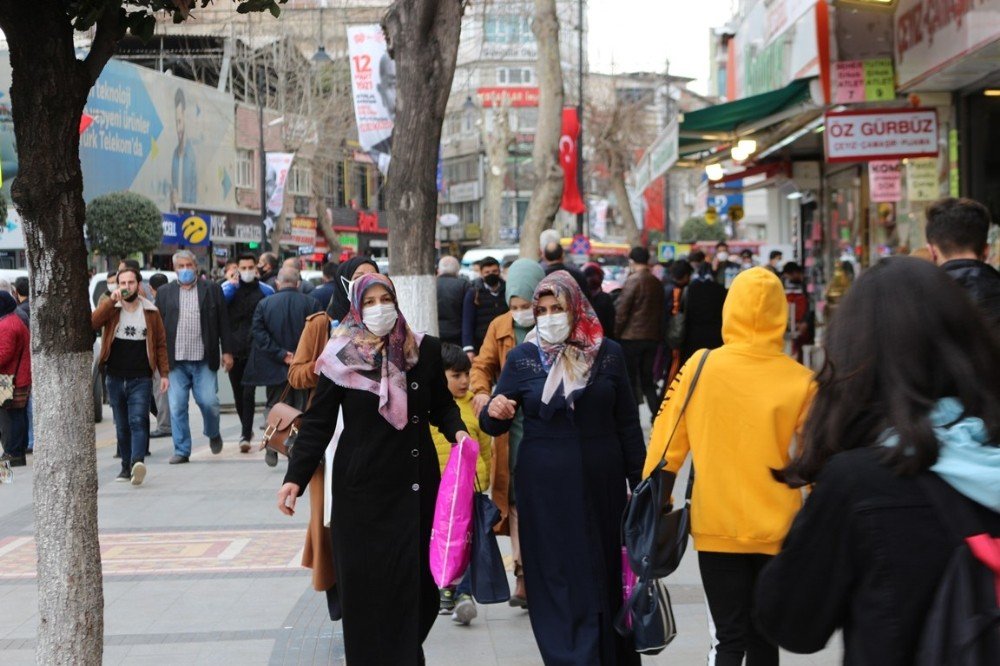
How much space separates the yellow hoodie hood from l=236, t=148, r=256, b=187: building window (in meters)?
43.2

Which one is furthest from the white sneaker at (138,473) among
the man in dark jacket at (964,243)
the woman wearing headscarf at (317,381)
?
the man in dark jacket at (964,243)

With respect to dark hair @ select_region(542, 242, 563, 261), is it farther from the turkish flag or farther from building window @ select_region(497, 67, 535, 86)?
building window @ select_region(497, 67, 535, 86)

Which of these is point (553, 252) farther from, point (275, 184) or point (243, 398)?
point (275, 184)

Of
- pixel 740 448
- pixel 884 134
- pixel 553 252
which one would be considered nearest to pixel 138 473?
pixel 553 252

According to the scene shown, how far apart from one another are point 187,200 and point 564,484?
37.8 meters

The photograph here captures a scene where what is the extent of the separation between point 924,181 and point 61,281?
30.7ft

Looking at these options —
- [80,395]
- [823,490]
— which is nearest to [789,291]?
[80,395]

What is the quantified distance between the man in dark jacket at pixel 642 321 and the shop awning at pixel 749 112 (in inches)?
59.6

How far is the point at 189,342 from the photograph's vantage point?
1300cm

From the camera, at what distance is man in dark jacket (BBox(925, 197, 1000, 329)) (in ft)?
18.3

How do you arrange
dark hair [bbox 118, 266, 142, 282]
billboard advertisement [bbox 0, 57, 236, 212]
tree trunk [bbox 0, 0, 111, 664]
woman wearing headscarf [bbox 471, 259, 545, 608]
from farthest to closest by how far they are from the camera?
billboard advertisement [bbox 0, 57, 236, 212] → dark hair [bbox 118, 266, 142, 282] → woman wearing headscarf [bbox 471, 259, 545, 608] → tree trunk [bbox 0, 0, 111, 664]

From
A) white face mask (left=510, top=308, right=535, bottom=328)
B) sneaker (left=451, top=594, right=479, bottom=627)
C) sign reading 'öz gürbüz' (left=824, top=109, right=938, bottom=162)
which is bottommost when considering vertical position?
sneaker (left=451, top=594, right=479, bottom=627)

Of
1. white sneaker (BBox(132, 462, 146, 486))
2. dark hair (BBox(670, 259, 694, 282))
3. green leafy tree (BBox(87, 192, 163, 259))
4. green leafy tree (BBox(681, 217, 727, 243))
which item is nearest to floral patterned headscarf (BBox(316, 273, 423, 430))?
white sneaker (BBox(132, 462, 146, 486))

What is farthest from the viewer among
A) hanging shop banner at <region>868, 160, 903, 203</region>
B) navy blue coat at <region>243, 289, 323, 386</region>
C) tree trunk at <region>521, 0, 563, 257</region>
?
tree trunk at <region>521, 0, 563, 257</region>
